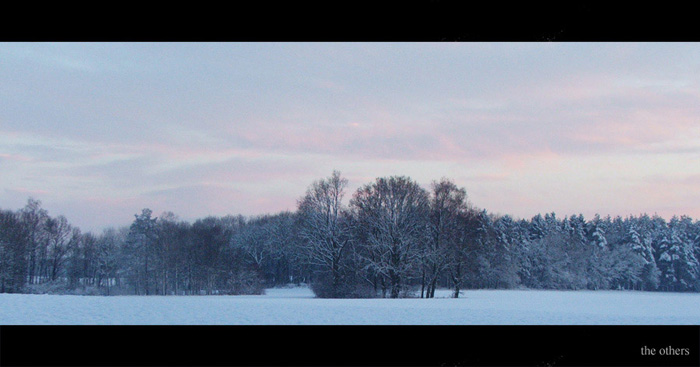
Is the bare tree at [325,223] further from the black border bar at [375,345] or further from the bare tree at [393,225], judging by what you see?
the black border bar at [375,345]

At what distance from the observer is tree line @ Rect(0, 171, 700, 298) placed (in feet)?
87.5

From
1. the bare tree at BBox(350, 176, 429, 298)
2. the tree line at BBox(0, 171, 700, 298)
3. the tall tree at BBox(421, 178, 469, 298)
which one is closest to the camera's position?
the bare tree at BBox(350, 176, 429, 298)

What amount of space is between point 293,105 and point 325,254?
9.52m

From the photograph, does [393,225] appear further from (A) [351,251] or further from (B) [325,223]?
(B) [325,223]

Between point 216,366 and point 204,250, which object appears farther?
point 204,250

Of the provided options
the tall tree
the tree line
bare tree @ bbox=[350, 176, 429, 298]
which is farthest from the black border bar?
the tall tree

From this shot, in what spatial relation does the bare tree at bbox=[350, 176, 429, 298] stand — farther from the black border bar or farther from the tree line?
the black border bar

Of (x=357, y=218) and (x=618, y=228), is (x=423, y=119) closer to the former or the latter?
(x=357, y=218)

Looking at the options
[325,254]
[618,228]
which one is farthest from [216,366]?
[618,228]

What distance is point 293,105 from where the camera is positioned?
20.4m

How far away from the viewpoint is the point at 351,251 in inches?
1077

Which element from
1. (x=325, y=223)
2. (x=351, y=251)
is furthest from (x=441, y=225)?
(x=325, y=223)
